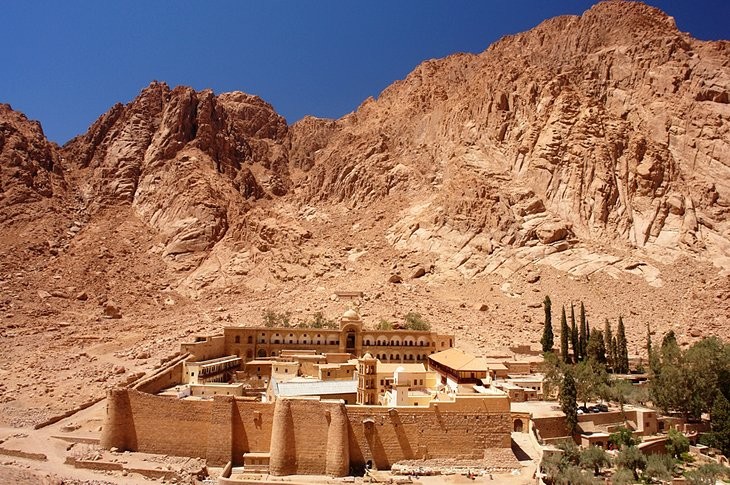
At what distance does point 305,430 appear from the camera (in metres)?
27.7

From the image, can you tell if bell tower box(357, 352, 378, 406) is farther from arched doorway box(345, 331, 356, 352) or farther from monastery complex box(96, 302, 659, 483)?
arched doorway box(345, 331, 356, 352)

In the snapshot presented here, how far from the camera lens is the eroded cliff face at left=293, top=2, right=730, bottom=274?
67688mm

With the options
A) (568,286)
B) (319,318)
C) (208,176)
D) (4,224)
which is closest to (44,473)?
(319,318)

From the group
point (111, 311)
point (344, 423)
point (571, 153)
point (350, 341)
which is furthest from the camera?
point (571, 153)

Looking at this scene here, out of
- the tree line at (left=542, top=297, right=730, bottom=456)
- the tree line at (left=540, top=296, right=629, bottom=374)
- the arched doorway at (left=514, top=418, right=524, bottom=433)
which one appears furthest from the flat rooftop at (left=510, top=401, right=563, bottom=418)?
the tree line at (left=540, top=296, right=629, bottom=374)

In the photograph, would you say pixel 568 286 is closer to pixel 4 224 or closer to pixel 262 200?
pixel 262 200

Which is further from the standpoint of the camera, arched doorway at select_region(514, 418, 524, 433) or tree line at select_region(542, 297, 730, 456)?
tree line at select_region(542, 297, 730, 456)

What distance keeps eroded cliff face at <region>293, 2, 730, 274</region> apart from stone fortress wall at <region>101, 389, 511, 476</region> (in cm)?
3834

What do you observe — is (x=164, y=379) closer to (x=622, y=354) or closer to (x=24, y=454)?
(x=24, y=454)

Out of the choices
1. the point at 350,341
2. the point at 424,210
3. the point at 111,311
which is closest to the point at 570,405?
the point at 350,341

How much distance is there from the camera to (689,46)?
80688 mm

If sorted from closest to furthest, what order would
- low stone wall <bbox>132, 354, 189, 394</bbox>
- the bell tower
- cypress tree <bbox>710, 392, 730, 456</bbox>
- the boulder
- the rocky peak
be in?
cypress tree <bbox>710, 392, 730, 456</bbox>, low stone wall <bbox>132, 354, 189, 394</bbox>, the bell tower, the boulder, the rocky peak

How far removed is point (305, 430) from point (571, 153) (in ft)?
176

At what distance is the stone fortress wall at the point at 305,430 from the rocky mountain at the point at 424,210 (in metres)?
15.8
